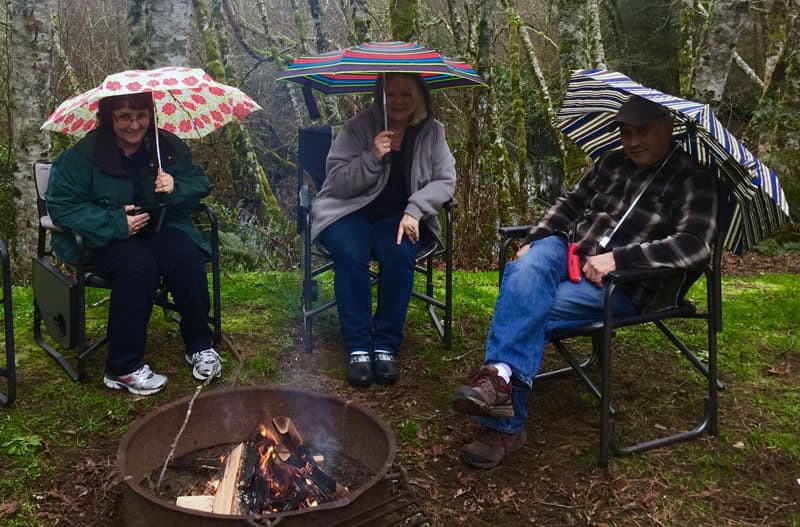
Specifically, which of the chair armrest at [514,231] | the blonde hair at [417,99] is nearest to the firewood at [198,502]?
the chair armrest at [514,231]

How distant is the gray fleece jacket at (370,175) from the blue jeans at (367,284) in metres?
0.14

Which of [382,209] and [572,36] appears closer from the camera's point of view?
[382,209]

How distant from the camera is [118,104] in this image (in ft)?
10.2

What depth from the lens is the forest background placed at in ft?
20.4

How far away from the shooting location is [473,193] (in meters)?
6.61

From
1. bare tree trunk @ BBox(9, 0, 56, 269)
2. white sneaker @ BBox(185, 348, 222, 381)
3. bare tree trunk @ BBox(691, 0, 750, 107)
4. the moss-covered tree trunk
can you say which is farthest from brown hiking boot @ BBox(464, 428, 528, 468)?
the moss-covered tree trunk

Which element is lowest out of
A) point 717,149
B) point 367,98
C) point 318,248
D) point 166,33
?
point 318,248

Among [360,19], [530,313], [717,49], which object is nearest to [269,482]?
[530,313]

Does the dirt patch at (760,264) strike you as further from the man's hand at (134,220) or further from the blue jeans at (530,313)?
the man's hand at (134,220)

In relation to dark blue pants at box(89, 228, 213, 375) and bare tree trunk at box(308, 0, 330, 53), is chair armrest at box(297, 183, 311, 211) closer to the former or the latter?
dark blue pants at box(89, 228, 213, 375)

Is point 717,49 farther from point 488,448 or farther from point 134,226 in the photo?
point 134,226

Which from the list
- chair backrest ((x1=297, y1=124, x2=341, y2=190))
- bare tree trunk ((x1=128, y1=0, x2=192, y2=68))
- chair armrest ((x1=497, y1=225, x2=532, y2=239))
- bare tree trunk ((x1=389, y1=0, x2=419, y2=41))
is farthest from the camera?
bare tree trunk ((x1=389, y1=0, x2=419, y2=41))

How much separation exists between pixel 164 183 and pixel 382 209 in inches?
42.0

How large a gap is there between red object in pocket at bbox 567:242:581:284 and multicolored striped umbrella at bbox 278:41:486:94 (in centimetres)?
100
